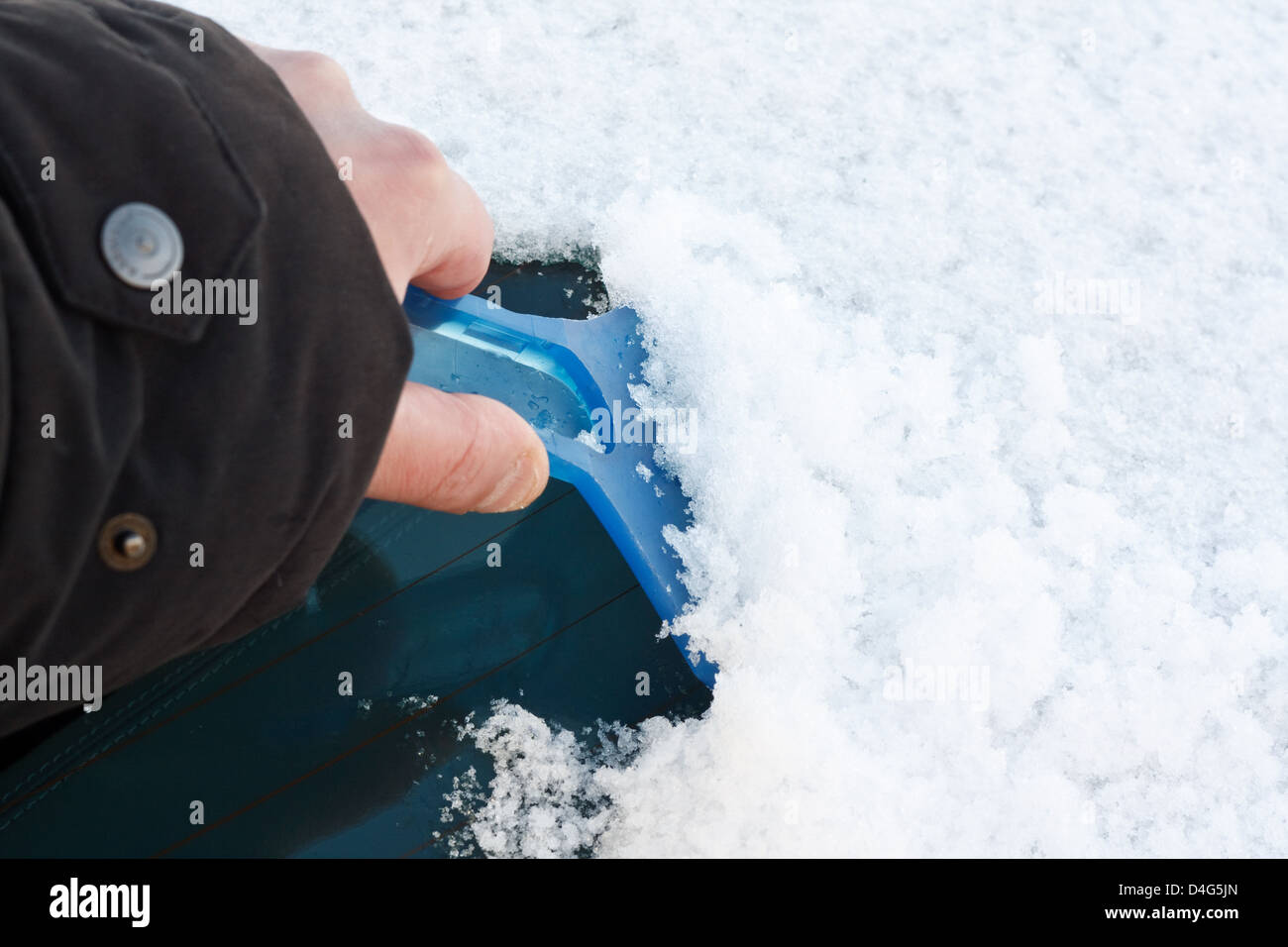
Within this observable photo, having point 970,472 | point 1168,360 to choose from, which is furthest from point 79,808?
point 1168,360

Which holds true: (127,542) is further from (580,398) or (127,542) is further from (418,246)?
(580,398)

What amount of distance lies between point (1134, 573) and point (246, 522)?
40.7 inches

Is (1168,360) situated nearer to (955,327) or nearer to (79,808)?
(955,327)

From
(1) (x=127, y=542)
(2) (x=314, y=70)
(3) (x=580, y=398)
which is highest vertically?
(2) (x=314, y=70)

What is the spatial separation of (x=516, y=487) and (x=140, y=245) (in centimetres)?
49

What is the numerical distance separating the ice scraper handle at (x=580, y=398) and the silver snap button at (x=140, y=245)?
20.1 inches

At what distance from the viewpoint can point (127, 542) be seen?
537mm

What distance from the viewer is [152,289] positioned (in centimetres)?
52

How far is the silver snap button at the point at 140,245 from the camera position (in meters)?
0.51

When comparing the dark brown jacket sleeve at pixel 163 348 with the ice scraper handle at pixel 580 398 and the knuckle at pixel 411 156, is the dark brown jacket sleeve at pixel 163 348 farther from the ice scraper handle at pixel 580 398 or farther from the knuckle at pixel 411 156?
the ice scraper handle at pixel 580 398

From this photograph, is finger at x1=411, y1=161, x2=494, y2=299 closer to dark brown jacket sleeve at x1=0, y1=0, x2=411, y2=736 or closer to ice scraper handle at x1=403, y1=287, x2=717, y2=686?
ice scraper handle at x1=403, y1=287, x2=717, y2=686

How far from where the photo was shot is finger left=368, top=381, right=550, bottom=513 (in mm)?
847

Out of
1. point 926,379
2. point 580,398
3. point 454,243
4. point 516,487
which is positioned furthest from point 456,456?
point 926,379

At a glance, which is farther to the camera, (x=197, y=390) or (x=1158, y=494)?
(x=1158, y=494)
